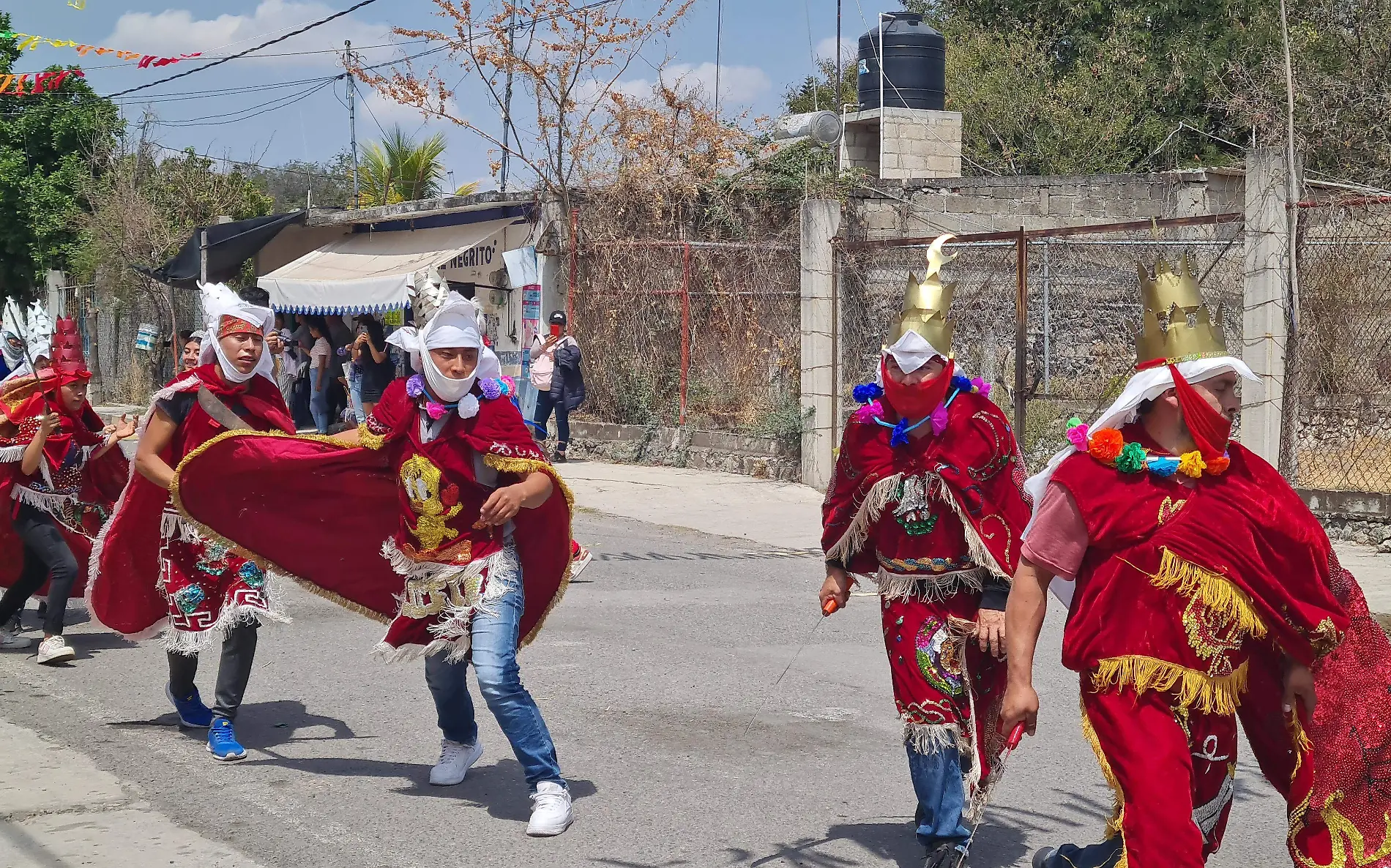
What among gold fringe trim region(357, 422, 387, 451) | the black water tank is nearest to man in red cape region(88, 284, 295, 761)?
gold fringe trim region(357, 422, 387, 451)

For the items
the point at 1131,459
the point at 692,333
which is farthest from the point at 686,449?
the point at 1131,459

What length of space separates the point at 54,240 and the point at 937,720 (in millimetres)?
34406

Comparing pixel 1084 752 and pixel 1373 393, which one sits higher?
pixel 1373 393

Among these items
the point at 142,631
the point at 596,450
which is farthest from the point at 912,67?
the point at 142,631

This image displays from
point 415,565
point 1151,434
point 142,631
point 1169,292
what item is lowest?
point 142,631

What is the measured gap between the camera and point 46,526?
779 cm

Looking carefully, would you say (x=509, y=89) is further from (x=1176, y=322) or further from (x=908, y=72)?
(x=1176, y=322)

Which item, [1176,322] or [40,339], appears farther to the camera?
[40,339]

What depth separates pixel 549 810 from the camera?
496 centimetres

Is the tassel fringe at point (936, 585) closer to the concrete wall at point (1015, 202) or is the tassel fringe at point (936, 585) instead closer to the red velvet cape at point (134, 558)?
the red velvet cape at point (134, 558)

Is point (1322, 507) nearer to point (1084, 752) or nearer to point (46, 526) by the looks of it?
point (1084, 752)

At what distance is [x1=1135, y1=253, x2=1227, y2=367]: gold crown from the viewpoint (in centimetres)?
367

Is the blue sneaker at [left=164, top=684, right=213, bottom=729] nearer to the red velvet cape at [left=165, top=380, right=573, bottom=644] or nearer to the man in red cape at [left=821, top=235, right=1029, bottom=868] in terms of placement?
the red velvet cape at [left=165, top=380, right=573, bottom=644]

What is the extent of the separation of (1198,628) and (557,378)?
13.1 metres
